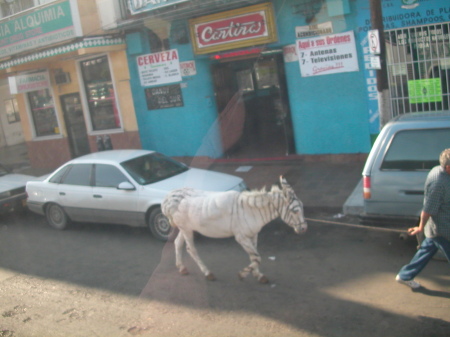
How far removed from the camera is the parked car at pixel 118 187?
816 centimetres

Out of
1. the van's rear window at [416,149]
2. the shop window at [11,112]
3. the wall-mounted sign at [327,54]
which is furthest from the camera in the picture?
the shop window at [11,112]

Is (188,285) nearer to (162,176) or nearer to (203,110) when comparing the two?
(162,176)

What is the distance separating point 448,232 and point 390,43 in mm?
6521

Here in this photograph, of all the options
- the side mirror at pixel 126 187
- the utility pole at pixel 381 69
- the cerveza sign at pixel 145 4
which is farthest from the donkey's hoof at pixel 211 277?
the cerveza sign at pixel 145 4

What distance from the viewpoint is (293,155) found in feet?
40.8

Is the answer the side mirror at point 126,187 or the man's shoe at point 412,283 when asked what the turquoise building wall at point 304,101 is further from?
the man's shoe at point 412,283

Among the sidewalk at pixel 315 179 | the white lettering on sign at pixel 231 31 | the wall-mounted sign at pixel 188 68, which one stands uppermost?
the white lettering on sign at pixel 231 31

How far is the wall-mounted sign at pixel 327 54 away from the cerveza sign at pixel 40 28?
6106 millimetres

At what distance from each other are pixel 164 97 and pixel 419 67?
671cm

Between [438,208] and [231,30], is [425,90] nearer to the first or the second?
[231,30]

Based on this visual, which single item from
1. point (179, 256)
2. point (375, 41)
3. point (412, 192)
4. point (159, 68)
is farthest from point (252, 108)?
point (412, 192)

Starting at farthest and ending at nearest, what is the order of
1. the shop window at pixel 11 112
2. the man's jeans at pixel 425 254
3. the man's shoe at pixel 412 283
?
1. the shop window at pixel 11 112
2. the man's shoe at pixel 412 283
3. the man's jeans at pixel 425 254

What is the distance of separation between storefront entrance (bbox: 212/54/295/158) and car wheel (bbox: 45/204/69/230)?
535 centimetres

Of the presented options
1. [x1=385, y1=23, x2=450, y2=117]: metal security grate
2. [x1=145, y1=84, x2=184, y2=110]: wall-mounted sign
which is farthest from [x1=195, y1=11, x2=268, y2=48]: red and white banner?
[x1=385, y1=23, x2=450, y2=117]: metal security grate
